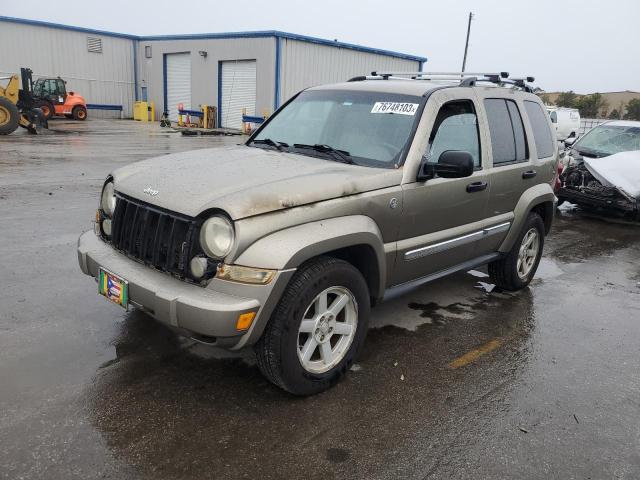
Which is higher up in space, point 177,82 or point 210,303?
point 177,82

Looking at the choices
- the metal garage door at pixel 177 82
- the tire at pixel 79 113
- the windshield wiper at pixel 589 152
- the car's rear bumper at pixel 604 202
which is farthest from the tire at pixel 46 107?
the car's rear bumper at pixel 604 202

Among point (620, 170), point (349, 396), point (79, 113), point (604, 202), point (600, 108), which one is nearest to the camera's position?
point (349, 396)

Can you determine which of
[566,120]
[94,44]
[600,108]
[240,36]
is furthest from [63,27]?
[600,108]

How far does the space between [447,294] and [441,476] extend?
2.76 metres

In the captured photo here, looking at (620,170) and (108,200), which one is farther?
(620,170)

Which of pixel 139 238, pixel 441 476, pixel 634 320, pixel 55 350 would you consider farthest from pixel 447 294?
pixel 55 350

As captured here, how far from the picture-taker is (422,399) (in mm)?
3287

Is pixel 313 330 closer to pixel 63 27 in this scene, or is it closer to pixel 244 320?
pixel 244 320

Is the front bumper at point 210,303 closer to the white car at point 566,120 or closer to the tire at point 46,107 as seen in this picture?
the white car at point 566,120

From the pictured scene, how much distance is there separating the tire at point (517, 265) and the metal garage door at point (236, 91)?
23.6 metres

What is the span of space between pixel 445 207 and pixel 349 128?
94 centimetres

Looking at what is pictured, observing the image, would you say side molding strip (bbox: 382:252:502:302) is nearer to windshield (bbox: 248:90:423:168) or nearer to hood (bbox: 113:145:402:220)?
hood (bbox: 113:145:402:220)

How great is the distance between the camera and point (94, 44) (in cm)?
3297

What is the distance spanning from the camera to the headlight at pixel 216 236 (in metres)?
2.83
